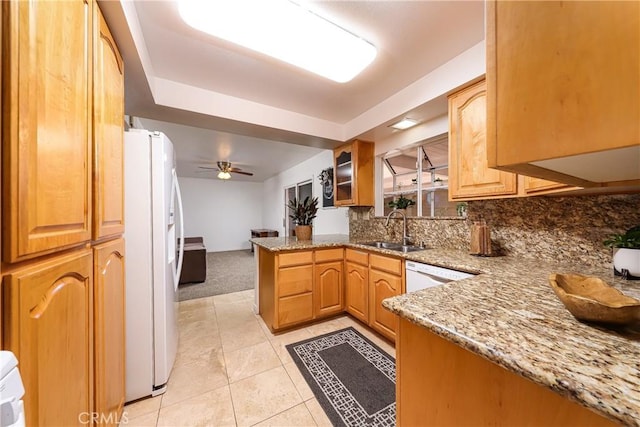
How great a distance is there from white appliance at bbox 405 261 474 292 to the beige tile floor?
71 cm

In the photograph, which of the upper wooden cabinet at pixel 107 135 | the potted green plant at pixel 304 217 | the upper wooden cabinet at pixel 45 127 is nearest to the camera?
the upper wooden cabinet at pixel 45 127

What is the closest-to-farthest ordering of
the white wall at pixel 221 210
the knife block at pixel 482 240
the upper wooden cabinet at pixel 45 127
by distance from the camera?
the upper wooden cabinet at pixel 45 127 < the knife block at pixel 482 240 < the white wall at pixel 221 210

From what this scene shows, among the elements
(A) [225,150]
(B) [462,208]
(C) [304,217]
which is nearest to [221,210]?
(A) [225,150]

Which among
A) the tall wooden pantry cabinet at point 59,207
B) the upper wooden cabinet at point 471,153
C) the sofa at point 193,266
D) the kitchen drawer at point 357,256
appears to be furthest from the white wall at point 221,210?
the upper wooden cabinet at point 471,153

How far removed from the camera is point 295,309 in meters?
2.33

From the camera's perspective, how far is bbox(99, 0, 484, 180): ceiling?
4.37ft

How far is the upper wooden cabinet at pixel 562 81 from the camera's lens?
0.35 meters

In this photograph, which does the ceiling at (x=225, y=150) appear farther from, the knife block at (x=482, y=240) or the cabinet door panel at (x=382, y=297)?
the knife block at (x=482, y=240)

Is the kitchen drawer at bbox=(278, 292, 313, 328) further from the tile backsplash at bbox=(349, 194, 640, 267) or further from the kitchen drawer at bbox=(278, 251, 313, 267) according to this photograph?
the tile backsplash at bbox=(349, 194, 640, 267)

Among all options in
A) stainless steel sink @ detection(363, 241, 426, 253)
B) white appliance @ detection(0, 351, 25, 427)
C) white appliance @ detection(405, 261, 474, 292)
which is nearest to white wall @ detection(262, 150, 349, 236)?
stainless steel sink @ detection(363, 241, 426, 253)

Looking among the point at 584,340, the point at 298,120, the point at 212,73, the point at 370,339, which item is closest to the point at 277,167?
the point at 298,120

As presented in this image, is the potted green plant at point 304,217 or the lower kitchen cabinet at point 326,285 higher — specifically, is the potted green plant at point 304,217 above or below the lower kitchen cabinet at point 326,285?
above

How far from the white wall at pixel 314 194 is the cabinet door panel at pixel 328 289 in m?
1.10

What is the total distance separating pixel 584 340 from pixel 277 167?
19.0 ft
